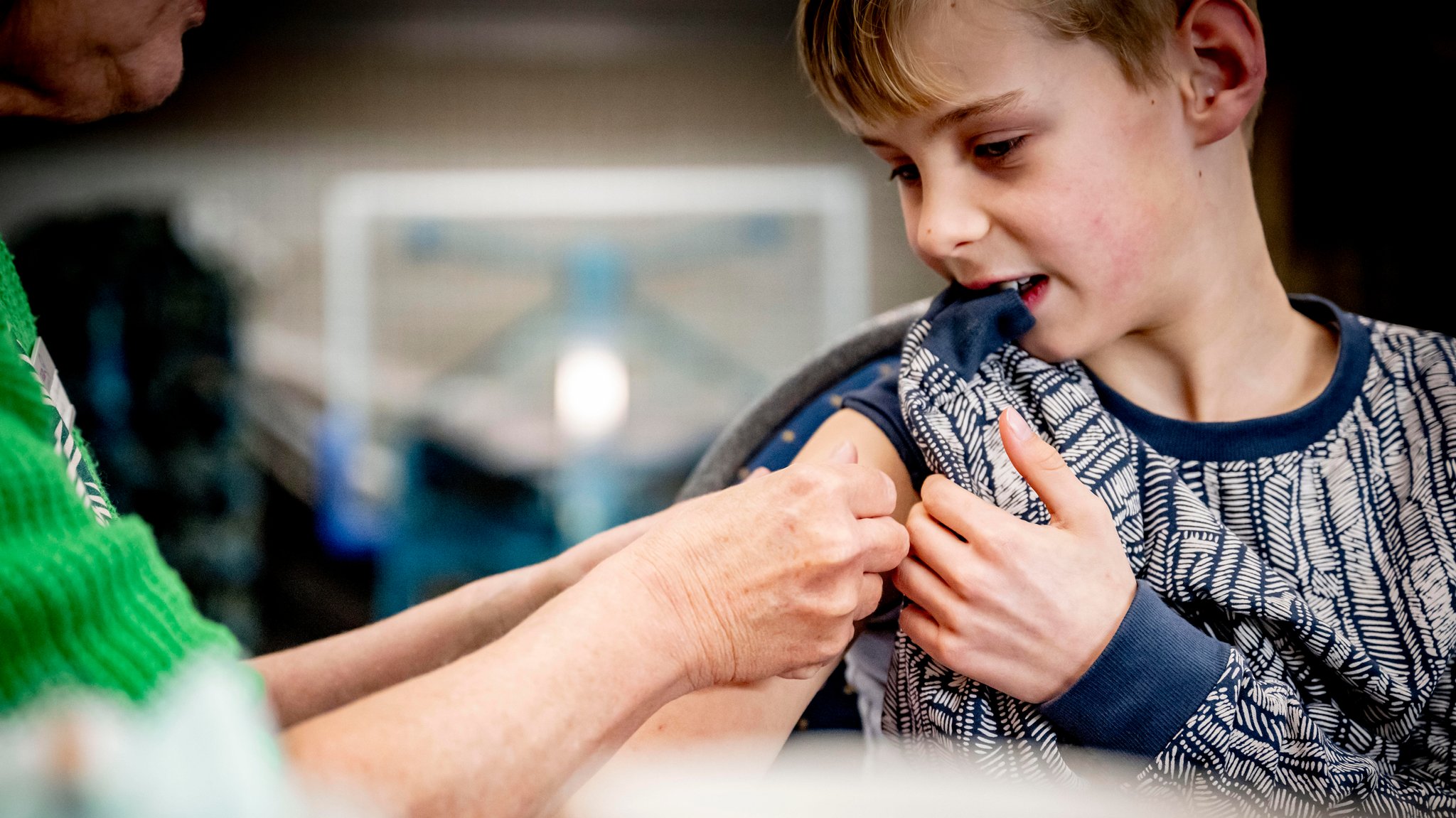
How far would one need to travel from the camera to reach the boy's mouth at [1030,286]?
85 cm

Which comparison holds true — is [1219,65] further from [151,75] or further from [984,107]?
[151,75]

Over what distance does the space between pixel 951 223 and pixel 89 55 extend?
683mm

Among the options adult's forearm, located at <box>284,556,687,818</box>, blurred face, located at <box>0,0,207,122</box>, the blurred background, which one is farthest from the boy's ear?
the blurred background

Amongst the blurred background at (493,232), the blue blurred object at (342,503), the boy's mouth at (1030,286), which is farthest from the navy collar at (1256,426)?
the blue blurred object at (342,503)

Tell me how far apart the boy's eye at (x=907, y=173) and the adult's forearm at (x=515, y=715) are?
0.48 meters

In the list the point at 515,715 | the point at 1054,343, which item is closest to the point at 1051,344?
the point at 1054,343

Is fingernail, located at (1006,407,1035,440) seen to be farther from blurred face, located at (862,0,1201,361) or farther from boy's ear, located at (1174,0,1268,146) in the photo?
boy's ear, located at (1174,0,1268,146)

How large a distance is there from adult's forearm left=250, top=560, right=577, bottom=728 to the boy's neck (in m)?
0.60

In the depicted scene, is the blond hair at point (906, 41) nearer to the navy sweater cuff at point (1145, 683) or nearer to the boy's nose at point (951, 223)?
the boy's nose at point (951, 223)

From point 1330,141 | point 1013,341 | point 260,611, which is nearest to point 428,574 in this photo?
point 260,611

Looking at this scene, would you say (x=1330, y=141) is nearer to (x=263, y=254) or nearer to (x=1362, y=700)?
(x=1362, y=700)

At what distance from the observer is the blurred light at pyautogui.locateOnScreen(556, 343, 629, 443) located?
448 centimetres

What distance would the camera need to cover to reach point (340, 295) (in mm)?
4699

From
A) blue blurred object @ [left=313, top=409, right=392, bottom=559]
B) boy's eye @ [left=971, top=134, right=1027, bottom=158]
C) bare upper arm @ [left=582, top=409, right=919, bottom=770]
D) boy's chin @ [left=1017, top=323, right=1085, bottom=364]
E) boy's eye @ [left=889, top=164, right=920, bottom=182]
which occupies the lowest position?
blue blurred object @ [left=313, top=409, right=392, bottom=559]
